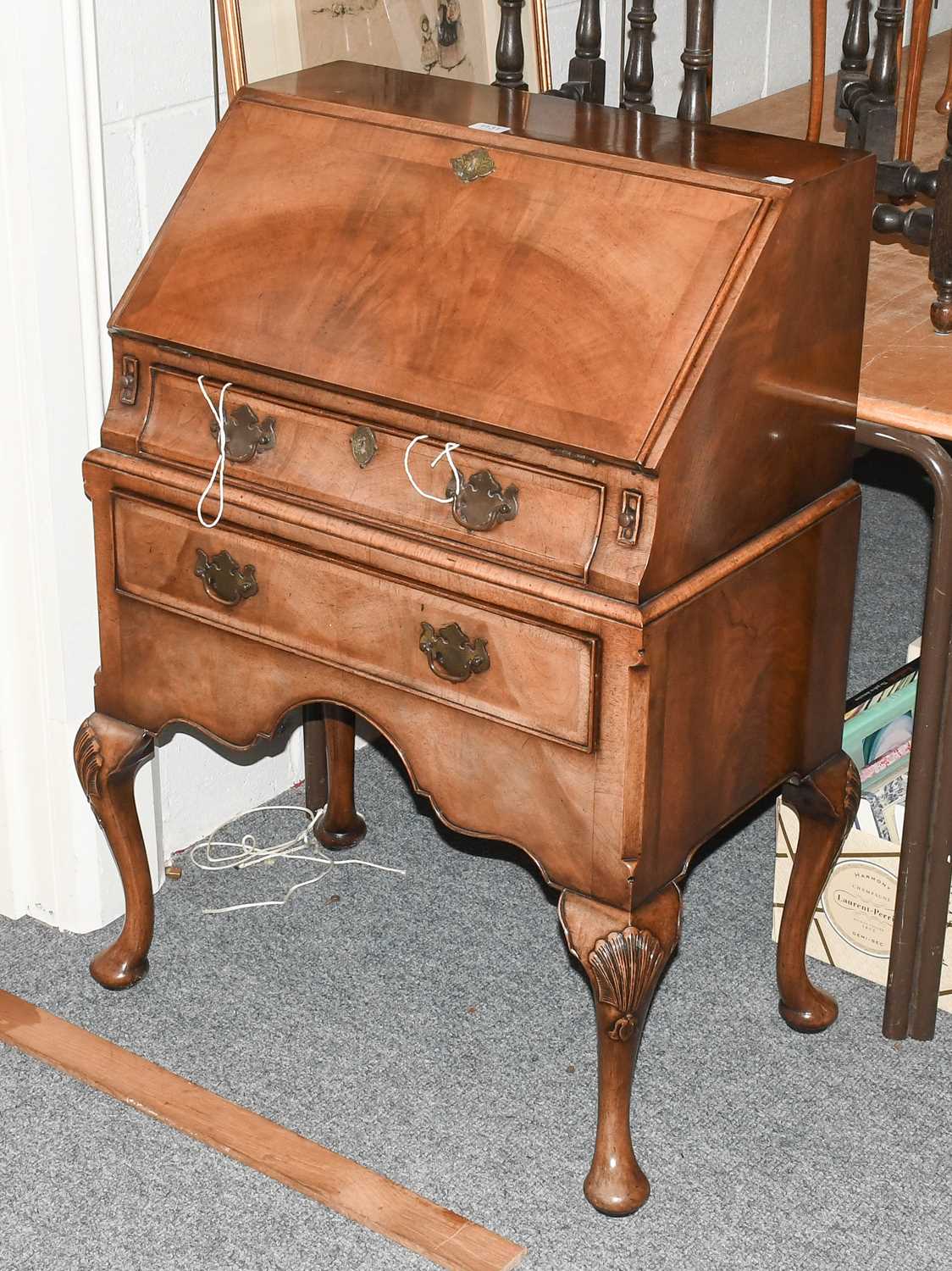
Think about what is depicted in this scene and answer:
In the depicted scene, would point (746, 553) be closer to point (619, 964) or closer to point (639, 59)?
point (619, 964)

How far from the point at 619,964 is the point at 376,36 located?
4.48 ft

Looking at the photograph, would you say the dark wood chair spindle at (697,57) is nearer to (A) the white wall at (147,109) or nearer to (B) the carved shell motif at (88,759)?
(A) the white wall at (147,109)

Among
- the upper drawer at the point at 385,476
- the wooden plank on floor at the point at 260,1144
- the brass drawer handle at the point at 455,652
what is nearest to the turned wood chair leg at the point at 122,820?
the wooden plank on floor at the point at 260,1144

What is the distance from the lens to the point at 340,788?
9.20 feet

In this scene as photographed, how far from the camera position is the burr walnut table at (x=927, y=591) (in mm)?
2059

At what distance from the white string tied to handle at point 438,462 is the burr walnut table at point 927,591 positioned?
51 centimetres

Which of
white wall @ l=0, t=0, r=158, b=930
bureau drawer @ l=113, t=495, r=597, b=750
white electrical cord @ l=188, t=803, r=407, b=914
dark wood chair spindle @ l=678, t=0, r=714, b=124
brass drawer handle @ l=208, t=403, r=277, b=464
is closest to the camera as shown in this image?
bureau drawer @ l=113, t=495, r=597, b=750

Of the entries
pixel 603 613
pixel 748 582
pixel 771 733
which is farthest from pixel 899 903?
pixel 603 613

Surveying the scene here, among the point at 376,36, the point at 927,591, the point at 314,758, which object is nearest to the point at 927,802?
the point at 927,591

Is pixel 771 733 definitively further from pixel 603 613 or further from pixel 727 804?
pixel 603 613

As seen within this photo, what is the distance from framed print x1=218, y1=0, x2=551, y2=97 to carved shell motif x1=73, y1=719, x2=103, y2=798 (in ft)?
2.78

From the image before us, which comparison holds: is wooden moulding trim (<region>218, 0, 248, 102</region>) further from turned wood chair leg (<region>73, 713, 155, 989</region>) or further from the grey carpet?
the grey carpet

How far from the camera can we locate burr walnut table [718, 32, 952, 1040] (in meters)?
2.06

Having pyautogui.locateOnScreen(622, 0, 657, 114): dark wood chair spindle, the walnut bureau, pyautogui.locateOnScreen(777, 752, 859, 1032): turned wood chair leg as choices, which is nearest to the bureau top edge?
the walnut bureau
